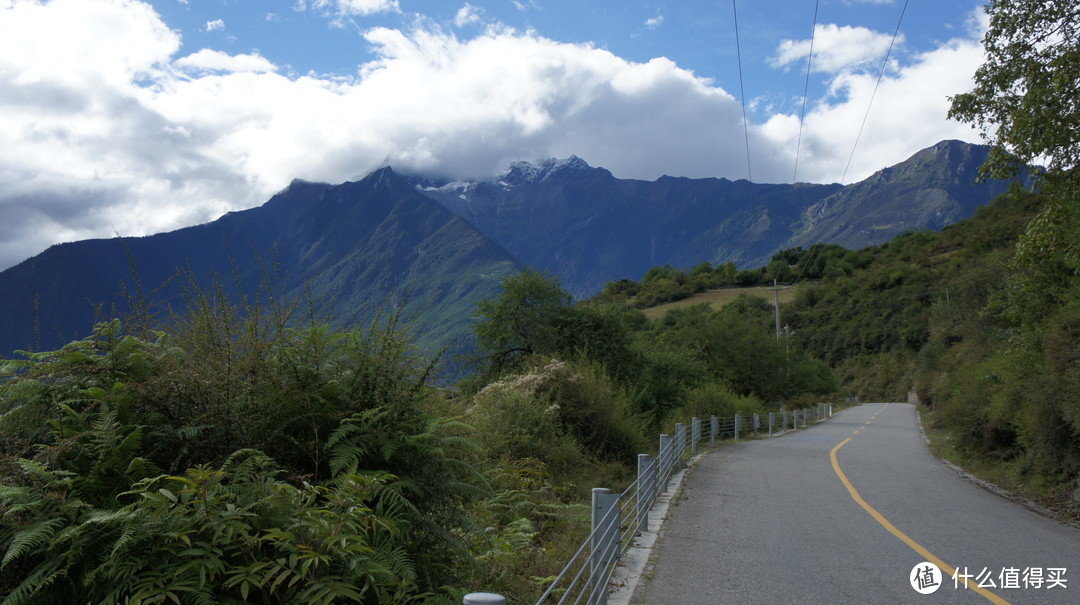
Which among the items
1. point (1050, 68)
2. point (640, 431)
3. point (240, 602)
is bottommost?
point (640, 431)

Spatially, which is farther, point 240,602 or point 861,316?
point 861,316

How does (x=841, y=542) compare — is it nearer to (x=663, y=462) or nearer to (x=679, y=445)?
(x=663, y=462)

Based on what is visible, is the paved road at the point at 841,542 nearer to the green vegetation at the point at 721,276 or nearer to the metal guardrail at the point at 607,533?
the metal guardrail at the point at 607,533

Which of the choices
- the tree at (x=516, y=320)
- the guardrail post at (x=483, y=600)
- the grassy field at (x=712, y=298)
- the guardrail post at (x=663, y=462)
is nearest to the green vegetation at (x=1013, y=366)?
the guardrail post at (x=663, y=462)

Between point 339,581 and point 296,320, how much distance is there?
2404 mm

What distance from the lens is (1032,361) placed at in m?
14.6

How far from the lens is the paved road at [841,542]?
6.52m

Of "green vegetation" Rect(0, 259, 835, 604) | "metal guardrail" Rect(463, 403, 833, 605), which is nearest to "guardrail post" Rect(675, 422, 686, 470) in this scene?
"metal guardrail" Rect(463, 403, 833, 605)

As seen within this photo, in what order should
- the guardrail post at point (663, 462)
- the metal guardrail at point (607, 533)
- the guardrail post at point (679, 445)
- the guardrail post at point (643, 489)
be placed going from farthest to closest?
the guardrail post at point (679, 445), the guardrail post at point (663, 462), the guardrail post at point (643, 489), the metal guardrail at point (607, 533)

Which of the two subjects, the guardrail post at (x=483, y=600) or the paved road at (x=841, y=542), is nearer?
the guardrail post at (x=483, y=600)

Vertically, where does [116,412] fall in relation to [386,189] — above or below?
below

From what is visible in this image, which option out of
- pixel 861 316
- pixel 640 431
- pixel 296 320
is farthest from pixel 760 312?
pixel 296 320

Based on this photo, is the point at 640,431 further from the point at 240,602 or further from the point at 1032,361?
the point at 240,602

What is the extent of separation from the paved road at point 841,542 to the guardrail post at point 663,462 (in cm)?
46
